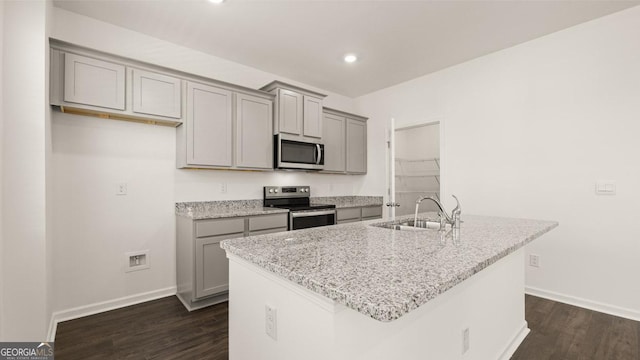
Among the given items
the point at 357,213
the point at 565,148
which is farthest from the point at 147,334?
the point at 565,148

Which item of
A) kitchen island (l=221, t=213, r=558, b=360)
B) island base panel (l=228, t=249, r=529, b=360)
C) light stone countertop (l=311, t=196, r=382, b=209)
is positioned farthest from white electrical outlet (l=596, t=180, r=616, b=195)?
light stone countertop (l=311, t=196, r=382, b=209)

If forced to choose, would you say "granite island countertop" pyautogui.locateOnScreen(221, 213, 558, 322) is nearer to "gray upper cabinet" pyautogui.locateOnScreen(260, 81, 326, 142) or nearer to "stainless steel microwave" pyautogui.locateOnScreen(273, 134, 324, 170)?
"stainless steel microwave" pyautogui.locateOnScreen(273, 134, 324, 170)

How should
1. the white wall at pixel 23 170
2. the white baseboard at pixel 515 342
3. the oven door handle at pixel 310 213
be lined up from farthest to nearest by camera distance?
the oven door handle at pixel 310 213 < the white baseboard at pixel 515 342 < the white wall at pixel 23 170

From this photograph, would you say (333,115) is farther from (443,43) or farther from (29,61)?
(29,61)

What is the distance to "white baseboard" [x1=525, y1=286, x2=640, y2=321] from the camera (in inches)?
94.6

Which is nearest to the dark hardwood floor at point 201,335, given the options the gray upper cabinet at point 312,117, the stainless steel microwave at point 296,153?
the stainless steel microwave at point 296,153

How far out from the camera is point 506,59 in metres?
3.12

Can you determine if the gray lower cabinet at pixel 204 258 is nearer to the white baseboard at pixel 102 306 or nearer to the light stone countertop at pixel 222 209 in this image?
the light stone countertop at pixel 222 209

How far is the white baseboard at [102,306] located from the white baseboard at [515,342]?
287cm

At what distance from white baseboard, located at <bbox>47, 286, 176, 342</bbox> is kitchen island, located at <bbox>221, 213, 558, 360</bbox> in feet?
6.10

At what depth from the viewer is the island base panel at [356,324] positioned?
0.88m

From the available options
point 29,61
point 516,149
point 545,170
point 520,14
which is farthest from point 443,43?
point 29,61

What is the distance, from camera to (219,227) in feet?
8.67
